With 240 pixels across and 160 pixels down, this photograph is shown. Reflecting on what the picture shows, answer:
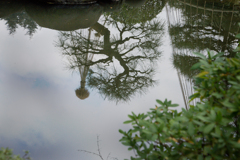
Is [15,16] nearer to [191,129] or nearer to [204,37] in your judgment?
[204,37]

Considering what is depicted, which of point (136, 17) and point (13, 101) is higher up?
point (136, 17)

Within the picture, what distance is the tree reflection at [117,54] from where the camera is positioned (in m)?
2.26

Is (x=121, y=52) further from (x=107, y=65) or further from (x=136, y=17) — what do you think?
(x=136, y=17)

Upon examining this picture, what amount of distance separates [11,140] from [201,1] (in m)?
3.98

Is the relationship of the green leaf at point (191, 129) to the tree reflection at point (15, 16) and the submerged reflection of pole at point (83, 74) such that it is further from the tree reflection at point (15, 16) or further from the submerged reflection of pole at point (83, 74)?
the tree reflection at point (15, 16)

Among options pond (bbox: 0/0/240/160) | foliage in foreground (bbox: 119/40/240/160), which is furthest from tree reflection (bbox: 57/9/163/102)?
foliage in foreground (bbox: 119/40/240/160)

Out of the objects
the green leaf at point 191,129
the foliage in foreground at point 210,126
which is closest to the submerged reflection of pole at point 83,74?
the foliage in foreground at point 210,126

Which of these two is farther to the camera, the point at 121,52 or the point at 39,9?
the point at 39,9

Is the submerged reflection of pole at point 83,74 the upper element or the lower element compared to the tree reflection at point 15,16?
lower

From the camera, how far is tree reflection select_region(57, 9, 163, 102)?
7.41ft

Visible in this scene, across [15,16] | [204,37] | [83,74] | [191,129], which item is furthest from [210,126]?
[15,16]

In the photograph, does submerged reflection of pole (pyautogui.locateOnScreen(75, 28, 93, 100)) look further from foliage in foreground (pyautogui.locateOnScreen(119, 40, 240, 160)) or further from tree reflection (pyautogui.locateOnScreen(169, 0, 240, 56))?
foliage in foreground (pyautogui.locateOnScreen(119, 40, 240, 160))

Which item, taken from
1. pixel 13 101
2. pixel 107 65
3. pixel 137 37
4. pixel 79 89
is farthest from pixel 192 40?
pixel 13 101

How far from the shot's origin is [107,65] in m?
2.55
